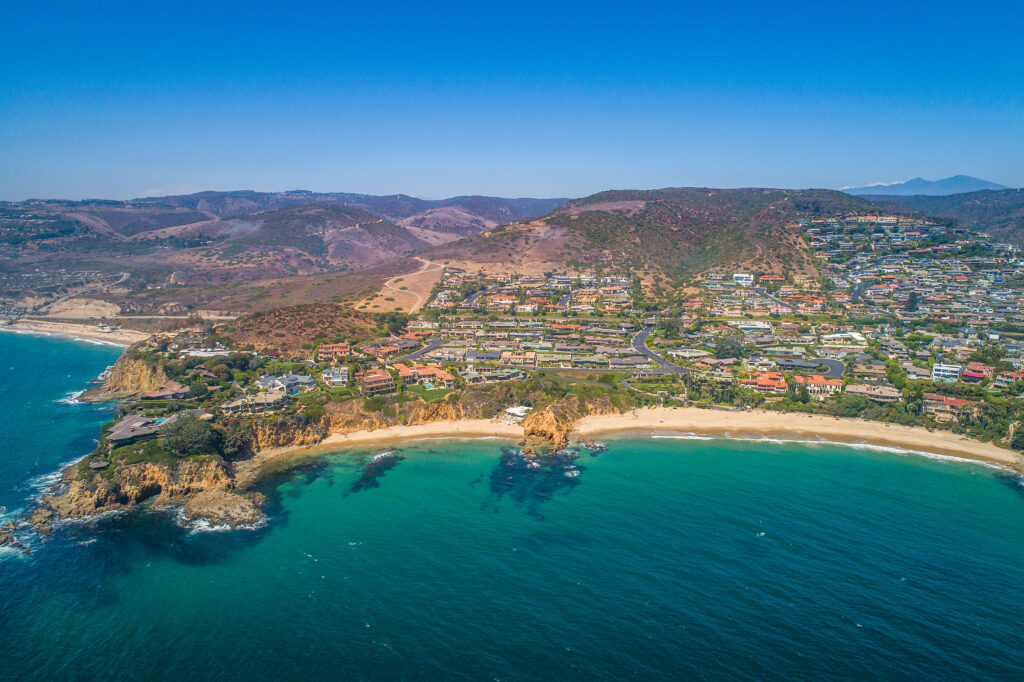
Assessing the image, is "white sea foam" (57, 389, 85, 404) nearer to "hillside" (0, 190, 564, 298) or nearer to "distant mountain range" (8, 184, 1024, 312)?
"distant mountain range" (8, 184, 1024, 312)

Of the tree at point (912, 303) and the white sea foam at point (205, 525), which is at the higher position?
the tree at point (912, 303)

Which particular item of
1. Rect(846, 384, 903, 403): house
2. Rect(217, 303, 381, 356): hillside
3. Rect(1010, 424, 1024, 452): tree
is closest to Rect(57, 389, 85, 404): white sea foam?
Rect(217, 303, 381, 356): hillside

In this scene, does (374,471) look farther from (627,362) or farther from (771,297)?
(771,297)

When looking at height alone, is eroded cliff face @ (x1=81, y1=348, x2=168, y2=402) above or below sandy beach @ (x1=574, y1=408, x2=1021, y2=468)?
above

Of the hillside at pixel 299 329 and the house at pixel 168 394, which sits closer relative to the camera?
the house at pixel 168 394

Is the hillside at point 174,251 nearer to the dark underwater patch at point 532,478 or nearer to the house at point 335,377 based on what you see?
the house at point 335,377

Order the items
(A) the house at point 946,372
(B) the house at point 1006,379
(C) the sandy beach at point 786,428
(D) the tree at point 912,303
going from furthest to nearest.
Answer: (D) the tree at point 912,303 < (A) the house at point 946,372 < (B) the house at point 1006,379 < (C) the sandy beach at point 786,428

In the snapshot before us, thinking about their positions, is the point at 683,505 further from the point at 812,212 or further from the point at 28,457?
the point at 812,212

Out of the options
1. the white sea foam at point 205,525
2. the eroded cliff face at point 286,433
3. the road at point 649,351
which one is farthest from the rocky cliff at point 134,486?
the road at point 649,351
